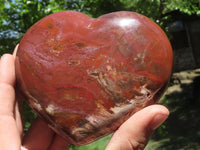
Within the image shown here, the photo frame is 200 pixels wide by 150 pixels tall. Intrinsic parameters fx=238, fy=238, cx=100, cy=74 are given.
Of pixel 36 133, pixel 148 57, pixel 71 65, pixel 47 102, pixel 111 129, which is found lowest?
pixel 36 133

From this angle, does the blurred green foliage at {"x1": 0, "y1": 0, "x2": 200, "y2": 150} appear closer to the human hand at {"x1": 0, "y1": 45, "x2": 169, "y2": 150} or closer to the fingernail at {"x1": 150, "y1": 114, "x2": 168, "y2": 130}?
the human hand at {"x1": 0, "y1": 45, "x2": 169, "y2": 150}

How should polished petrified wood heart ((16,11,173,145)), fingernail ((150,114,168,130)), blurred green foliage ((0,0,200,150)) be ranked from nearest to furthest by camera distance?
fingernail ((150,114,168,130))
polished petrified wood heart ((16,11,173,145))
blurred green foliage ((0,0,200,150))

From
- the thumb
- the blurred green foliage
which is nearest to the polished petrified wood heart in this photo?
the thumb

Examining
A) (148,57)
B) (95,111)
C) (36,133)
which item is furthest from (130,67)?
(36,133)

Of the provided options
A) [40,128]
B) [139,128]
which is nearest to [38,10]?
[40,128]

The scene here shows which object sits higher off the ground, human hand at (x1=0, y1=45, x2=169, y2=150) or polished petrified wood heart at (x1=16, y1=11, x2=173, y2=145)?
polished petrified wood heart at (x1=16, y1=11, x2=173, y2=145)

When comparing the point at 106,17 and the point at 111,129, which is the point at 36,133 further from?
the point at 106,17

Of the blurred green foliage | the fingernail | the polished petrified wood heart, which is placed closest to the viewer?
the fingernail

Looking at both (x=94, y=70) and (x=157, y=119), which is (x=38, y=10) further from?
(x=157, y=119)
